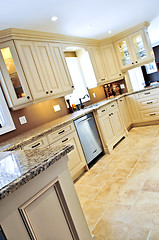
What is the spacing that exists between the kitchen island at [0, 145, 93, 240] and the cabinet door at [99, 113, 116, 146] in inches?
89.1

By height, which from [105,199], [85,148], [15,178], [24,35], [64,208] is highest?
[24,35]

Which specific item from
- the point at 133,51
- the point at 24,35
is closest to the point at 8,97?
the point at 24,35

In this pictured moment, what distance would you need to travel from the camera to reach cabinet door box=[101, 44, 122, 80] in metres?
4.59

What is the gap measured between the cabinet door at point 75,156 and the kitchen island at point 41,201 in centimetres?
150

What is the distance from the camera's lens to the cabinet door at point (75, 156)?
2646 mm

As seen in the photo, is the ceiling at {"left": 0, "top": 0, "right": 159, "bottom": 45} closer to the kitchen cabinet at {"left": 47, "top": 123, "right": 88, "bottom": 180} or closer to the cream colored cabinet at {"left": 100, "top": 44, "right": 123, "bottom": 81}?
the cream colored cabinet at {"left": 100, "top": 44, "right": 123, "bottom": 81}

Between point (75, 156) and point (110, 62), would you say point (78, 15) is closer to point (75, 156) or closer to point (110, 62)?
point (110, 62)

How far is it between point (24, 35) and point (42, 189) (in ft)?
8.21

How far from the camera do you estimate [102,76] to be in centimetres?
444

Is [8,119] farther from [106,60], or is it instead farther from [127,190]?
[106,60]

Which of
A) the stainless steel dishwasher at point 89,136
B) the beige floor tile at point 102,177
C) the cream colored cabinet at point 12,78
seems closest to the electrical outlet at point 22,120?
the cream colored cabinet at point 12,78

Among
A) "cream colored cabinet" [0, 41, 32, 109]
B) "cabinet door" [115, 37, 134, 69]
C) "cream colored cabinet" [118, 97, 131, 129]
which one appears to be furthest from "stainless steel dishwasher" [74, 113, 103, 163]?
"cabinet door" [115, 37, 134, 69]

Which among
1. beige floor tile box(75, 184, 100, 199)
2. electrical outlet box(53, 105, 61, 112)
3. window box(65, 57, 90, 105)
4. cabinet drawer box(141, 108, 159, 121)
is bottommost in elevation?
beige floor tile box(75, 184, 100, 199)

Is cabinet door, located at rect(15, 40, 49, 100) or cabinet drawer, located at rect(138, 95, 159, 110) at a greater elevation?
cabinet door, located at rect(15, 40, 49, 100)
